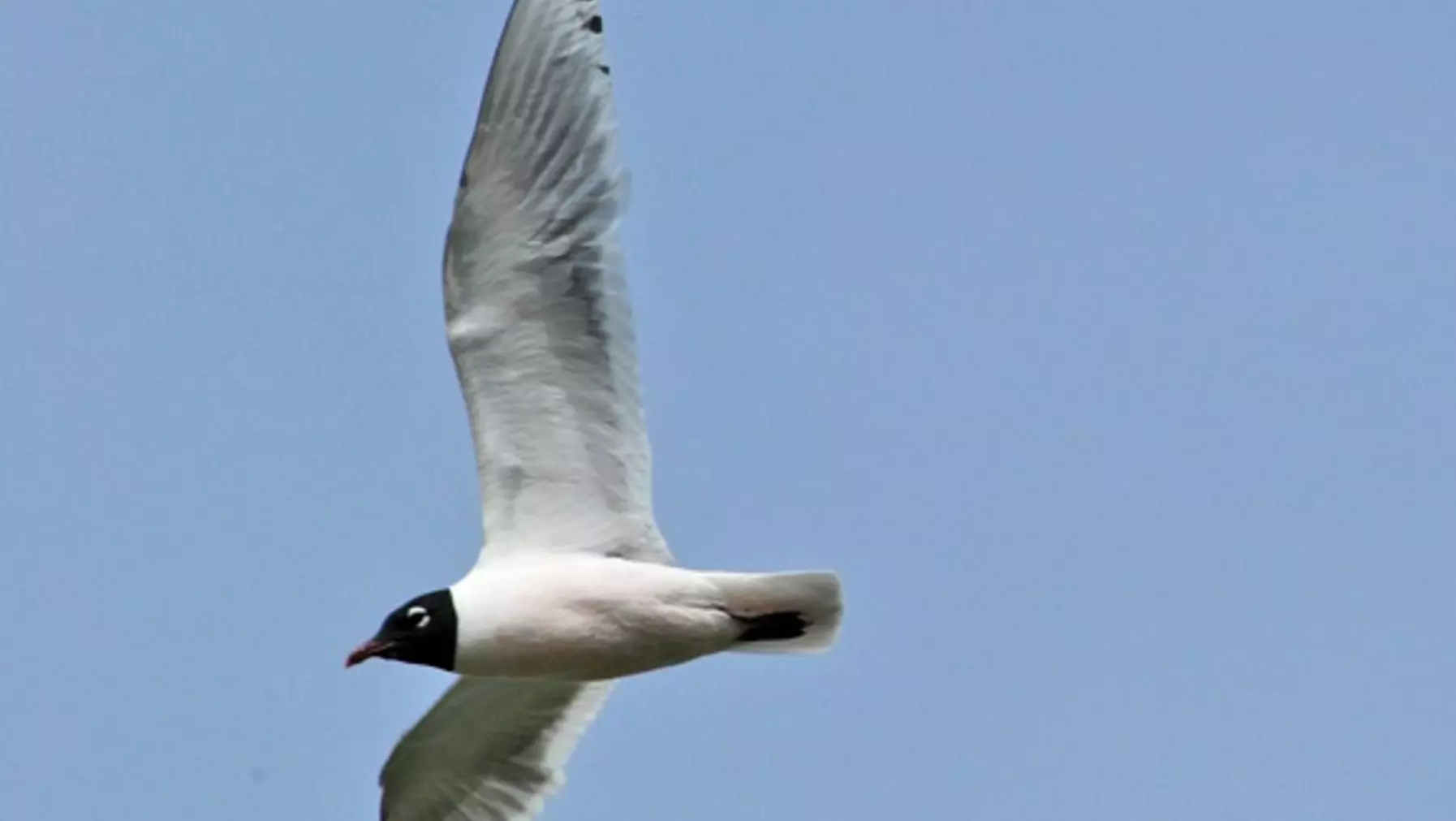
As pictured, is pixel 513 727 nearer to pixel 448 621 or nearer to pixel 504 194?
pixel 448 621

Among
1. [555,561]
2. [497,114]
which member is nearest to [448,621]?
[555,561]

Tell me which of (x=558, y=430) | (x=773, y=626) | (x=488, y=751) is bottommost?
(x=488, y=751)

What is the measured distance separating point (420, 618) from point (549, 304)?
131 centimetres

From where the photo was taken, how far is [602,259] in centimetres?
1214

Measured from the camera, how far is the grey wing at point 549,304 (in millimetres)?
12039

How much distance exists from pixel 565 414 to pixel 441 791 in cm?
187

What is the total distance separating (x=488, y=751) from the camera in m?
13.1

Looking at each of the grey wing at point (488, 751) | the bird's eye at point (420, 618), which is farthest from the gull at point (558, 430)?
the grey wing at point (488, 751)

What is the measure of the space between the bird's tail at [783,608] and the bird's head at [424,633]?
102 cm

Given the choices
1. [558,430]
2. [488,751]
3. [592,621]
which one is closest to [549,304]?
[558,430]

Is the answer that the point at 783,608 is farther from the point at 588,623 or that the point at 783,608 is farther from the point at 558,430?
the point at 558,430

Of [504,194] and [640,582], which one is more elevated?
[504,194]

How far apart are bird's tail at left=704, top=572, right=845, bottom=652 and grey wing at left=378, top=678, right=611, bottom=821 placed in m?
1.28

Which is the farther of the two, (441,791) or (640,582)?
(441,791)
